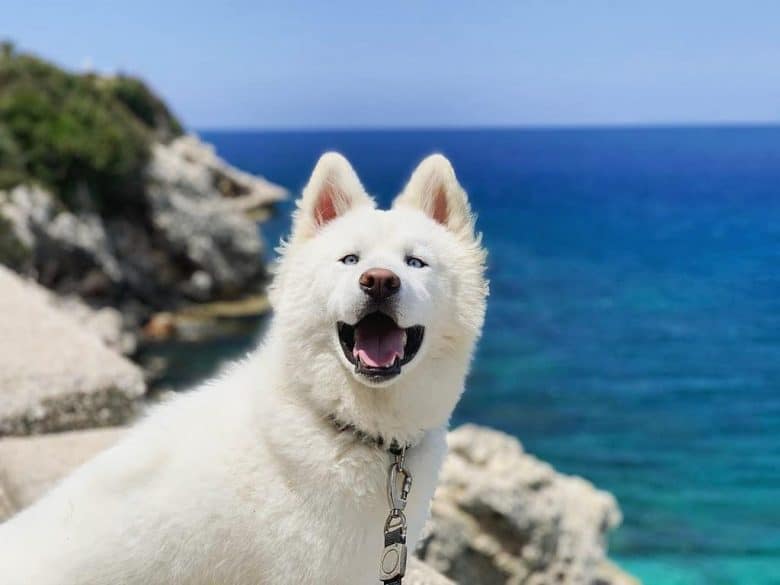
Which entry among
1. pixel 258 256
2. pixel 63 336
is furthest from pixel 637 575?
pixel 258 256

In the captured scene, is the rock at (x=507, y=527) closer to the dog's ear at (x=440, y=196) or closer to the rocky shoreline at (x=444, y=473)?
the rocky shoreline at (x=444, y=473)

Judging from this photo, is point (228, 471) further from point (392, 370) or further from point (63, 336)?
point (63, 336)

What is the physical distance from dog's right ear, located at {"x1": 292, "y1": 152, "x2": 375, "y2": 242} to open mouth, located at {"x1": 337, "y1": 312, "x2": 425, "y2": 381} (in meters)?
0.58

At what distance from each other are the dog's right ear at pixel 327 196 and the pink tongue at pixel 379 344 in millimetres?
611

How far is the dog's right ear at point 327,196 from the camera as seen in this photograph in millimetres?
3195

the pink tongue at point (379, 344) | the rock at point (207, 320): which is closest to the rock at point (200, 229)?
the rock at point (207, 320)

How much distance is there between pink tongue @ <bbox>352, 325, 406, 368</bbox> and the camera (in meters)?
2.74

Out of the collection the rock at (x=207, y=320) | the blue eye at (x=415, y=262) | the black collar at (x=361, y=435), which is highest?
the blue eye at (x=415, y=262)

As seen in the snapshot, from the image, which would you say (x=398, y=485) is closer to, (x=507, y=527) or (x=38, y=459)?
(x=38, y=459)

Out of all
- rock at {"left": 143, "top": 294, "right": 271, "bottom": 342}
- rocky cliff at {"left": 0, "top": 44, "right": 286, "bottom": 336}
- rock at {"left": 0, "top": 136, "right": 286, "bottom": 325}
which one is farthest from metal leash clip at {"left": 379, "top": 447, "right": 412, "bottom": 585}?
rock at {"left": 143, "top": 294, "right": 271, "bottom": 342}

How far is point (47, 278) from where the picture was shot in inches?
861

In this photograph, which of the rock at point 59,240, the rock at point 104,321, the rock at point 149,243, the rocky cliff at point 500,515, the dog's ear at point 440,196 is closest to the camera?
the dog's ear at point 440,196

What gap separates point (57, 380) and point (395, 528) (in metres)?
3.48

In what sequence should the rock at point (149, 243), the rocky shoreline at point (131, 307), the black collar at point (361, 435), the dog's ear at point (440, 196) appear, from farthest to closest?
the rock at point (149, 243), the rocky shoreline at point (131, 307), the dog's ear at point (440, 196), the black collar at point (361, 435)
